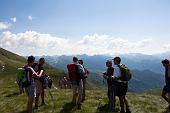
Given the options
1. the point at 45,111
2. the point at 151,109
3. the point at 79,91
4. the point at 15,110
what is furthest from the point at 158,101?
the point at 15,110

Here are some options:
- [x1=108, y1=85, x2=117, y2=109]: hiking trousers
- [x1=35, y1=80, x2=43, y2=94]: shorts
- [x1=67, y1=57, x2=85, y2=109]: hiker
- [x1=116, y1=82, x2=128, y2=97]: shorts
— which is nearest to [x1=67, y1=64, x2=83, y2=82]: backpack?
[x1=67, y1=57, x2=85, y2=109]: hiker

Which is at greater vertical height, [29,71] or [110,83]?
[29,71]

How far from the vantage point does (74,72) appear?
21500 mm

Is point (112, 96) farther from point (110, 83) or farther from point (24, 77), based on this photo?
point (24, 77)

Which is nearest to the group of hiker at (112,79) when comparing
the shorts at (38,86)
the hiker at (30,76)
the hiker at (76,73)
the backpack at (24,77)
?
the hiker at (76,73)

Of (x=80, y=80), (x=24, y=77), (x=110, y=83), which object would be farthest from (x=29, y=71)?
(x=110, y=83)

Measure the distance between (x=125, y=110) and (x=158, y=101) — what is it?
5.64 meters

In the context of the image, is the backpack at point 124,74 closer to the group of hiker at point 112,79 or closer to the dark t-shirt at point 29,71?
the group of hiker at point 112,79

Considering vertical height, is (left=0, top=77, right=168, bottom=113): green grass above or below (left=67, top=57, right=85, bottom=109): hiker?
below

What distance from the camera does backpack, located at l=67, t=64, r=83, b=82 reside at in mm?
21369

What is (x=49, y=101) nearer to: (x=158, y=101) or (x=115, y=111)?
(x=115, y=111)

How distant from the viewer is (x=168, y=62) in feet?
68.1

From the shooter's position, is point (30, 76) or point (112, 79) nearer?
point (30, 76)

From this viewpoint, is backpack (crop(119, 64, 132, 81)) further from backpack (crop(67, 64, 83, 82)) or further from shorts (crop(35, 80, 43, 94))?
shorts (crop(35, 80, 43, 94))
